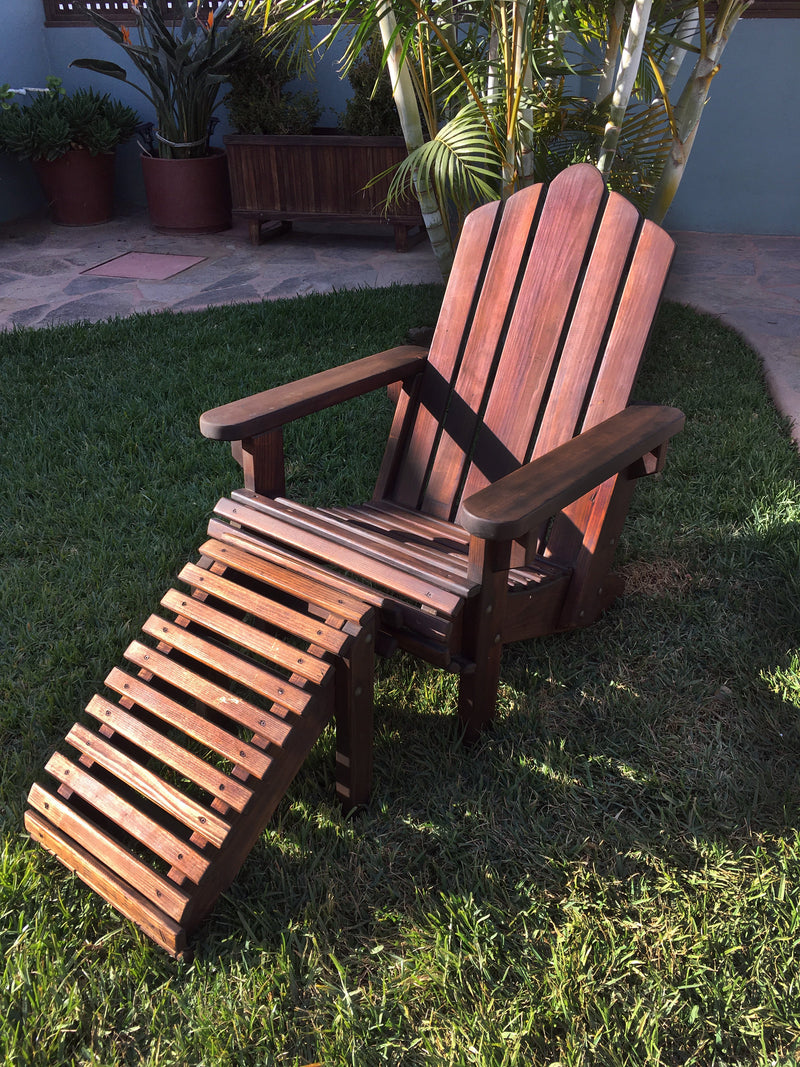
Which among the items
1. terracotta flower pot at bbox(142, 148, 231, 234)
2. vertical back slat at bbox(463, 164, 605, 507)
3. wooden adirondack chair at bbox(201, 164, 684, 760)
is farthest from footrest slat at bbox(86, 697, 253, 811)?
terracotta flower pot at bbox(142, 148, 231, 234)

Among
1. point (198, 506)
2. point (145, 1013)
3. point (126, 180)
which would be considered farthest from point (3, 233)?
point (145, 1013)

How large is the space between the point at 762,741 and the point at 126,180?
6443 mm

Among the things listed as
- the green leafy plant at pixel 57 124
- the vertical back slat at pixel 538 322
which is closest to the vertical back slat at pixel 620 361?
the vertical back slat at pixel 538 322

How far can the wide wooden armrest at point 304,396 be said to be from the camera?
1.90 metres

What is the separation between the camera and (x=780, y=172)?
5.61 m

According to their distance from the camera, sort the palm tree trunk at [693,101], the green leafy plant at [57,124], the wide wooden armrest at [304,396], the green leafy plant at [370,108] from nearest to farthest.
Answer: the wide wooden armrest at [304,396]
the palm tree trunk at [693,101]
the green leafy plant at [370,108]
the green leafy plant at [57,124]

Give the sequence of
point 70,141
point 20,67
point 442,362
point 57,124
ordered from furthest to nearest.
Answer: point 20,67
point 70,141
point 57,124
point 442,362

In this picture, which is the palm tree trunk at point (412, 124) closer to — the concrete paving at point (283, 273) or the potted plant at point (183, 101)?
the concrete paving at point (283, 273)

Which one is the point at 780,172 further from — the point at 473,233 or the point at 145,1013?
the point at 145,1013

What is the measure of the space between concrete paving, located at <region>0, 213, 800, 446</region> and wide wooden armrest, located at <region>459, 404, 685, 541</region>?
196 centimetres

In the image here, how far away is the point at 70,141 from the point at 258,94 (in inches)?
52.1

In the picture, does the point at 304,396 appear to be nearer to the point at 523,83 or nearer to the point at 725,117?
the point at 523,83

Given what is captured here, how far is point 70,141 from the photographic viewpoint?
5.67 metres

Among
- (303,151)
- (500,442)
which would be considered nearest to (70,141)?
(303,151)
